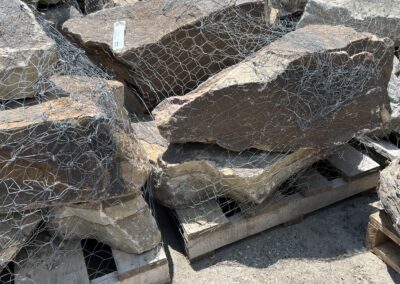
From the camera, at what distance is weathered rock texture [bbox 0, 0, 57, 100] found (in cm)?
209

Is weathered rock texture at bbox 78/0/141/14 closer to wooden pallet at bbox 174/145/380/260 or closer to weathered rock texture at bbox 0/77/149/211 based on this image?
weathered rock texture at bbox 0/77/149/211

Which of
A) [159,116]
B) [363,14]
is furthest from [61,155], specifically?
[363,14]

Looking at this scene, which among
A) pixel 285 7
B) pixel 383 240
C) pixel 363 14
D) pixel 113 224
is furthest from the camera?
pixel 285 7

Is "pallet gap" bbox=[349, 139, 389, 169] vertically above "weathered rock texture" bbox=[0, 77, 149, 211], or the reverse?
"weathered rock texture" bbox=[0, 77, 149, 211]

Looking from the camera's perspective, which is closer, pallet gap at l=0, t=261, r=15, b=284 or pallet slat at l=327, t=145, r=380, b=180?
pallet gap at l=0, t=261, r=15, b=284

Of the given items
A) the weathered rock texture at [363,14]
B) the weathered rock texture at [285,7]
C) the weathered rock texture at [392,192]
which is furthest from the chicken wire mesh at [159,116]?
the weathered rock texture at [285,7]

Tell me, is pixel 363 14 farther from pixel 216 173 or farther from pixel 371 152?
pixel 216 173

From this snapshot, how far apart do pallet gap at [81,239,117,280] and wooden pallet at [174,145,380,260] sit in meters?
0.40

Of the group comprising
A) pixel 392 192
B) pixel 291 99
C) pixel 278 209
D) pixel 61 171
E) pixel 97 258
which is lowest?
pixel 97 258

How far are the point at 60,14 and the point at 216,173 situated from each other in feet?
6.29

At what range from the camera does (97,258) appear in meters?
2.54

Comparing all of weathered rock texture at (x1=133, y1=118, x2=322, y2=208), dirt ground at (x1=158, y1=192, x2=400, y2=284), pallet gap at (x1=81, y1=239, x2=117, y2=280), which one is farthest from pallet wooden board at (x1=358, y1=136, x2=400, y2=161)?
pallet gap at (x1=81, y1=239, x2=117, y2=280)

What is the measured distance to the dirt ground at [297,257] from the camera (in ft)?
8.09

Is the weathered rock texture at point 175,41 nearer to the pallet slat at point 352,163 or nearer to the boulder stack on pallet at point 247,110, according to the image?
the boulder stack on pallet at point 247,110
